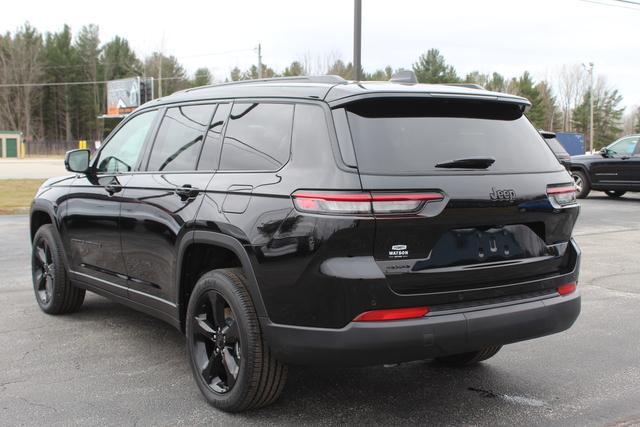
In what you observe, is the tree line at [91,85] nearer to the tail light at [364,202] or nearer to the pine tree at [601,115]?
the pine tree at [601,115]

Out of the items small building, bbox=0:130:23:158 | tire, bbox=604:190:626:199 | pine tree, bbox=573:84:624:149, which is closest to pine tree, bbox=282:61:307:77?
small building, bbox=0:130:23:158

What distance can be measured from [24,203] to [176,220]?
45.2ft

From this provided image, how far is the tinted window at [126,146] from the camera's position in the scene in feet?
15.3

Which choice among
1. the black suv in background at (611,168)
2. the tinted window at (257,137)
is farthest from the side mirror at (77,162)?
the black suv in background at (611,168)

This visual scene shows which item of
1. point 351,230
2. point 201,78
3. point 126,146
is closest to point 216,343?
point 351,230

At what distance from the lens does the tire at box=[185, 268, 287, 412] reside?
3.29 metres

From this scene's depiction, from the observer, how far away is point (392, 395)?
12.5 feet

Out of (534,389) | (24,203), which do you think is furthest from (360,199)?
(24,203)

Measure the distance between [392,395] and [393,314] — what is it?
1.02m

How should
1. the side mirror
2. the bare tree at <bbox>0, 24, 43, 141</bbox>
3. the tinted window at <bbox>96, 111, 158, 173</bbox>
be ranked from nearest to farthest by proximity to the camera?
the tinted window at <bbox>96, 111, 158, 173</bbox>, the side mirror, the bare tree at <bbox>0, 24, 43, 141</bbox>

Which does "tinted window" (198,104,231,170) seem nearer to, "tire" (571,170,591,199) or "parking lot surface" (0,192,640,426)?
"parking lot surface" (0,192,640,426)

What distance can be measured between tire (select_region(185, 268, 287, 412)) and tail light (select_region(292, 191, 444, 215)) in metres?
0.65

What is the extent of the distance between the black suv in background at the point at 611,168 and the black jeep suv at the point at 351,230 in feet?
50.0

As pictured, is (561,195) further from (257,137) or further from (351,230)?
(257,137)
